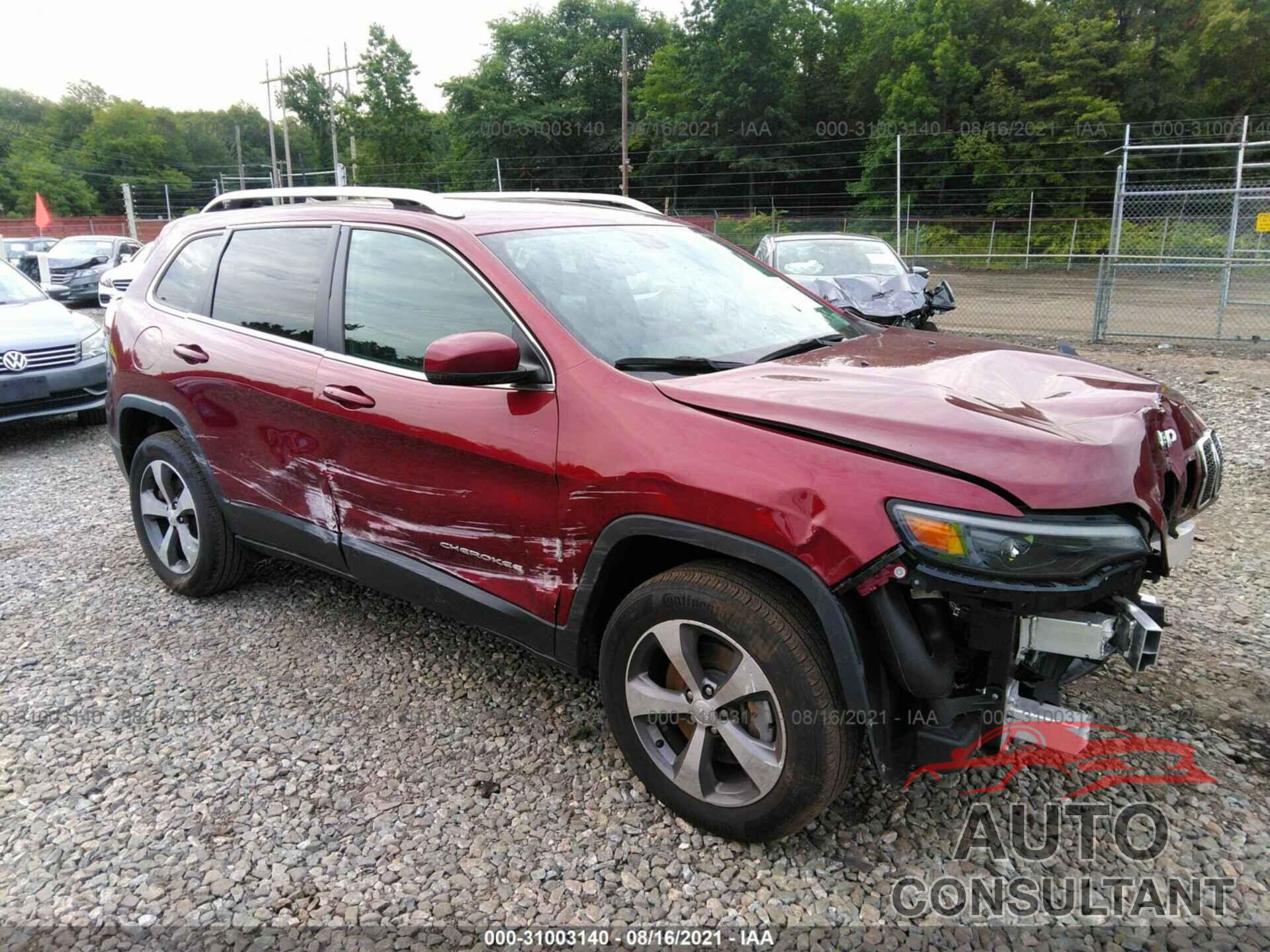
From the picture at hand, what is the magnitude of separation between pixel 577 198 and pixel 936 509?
2.59m

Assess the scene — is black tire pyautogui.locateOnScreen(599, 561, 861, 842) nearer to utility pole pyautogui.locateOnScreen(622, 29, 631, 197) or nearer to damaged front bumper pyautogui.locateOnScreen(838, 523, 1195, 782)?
damaged front bumper pyautogui.locateOnScreen(838, 523, 1195, 782)

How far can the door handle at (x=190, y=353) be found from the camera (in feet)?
12.6

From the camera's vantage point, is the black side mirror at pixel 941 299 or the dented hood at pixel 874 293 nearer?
the dented hood at pixel 874 293

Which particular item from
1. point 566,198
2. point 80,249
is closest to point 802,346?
point 566,198

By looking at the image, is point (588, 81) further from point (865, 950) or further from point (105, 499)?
point (865, 950)

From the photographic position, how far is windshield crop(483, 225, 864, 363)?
9.24 ft

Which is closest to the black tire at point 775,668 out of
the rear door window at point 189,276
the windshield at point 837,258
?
the rear door window at point 189,276

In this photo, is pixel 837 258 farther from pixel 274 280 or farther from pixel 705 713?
pixel 705 713

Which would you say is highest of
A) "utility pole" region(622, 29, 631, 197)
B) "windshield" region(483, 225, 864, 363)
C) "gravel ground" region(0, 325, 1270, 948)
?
"utility pole" region(622, 29, 631, 197)

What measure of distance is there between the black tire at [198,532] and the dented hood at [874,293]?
6.18 m

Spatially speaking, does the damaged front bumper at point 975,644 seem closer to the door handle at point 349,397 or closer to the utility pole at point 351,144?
the door handle at point 349,397

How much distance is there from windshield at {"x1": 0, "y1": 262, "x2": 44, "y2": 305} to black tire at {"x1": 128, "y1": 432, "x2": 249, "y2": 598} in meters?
5.14

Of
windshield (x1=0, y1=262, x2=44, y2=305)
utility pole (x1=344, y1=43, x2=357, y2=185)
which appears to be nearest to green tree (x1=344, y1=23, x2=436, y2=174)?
utility pole (x1=344, y1=43, x2=357, y2=185)

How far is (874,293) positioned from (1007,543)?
7368 mm
